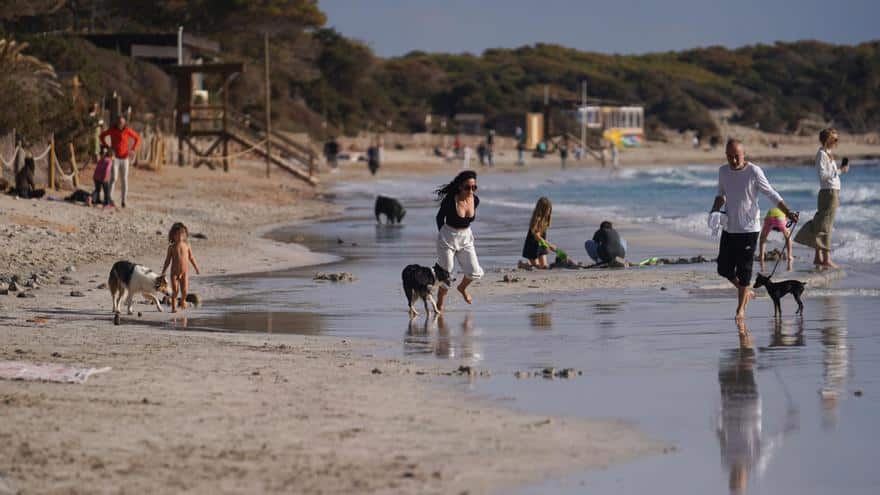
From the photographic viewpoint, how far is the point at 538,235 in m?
17.2

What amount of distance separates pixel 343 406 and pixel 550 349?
298 centimetres

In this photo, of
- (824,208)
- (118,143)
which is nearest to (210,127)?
(118,143)

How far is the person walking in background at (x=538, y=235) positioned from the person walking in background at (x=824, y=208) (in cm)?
295

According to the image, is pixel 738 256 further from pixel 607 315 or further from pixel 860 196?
pixel 860 196

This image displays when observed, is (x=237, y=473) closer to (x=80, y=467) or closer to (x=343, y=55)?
(x=80, y=467)

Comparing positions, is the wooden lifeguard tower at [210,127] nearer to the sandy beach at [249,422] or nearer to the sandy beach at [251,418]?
the sandy beach at [251,418]

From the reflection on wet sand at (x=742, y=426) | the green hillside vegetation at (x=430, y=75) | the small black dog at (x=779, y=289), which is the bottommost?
the reflection on wet sand at (x=742, y=426)

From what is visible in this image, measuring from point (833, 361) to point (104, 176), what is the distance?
15752 mm

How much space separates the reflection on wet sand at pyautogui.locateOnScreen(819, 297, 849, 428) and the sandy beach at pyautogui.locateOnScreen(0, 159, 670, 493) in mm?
1341

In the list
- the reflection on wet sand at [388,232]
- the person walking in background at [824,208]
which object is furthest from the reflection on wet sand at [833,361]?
the reflection on wet sand at [388,232]

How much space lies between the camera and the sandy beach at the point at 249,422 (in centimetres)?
644

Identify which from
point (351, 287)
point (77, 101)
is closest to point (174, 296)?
point (351, 287)

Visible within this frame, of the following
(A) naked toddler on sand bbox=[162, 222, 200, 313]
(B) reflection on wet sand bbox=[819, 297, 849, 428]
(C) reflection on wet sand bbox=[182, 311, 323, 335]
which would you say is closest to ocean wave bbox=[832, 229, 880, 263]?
(B) reflection on wet sand bbox=[819, 297, 849, 428]

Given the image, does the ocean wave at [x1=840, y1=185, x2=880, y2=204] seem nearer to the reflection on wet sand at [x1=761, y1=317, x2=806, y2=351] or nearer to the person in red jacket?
the person in red jacket
